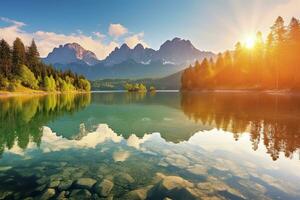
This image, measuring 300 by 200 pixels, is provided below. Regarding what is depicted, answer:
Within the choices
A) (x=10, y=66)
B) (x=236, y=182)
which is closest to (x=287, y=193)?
(x=236, y=182)

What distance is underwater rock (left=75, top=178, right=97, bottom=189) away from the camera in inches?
493

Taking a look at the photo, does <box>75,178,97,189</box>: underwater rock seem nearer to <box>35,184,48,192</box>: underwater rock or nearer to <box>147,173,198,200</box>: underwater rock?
<box>35,184,48,192</box>: underwater rock

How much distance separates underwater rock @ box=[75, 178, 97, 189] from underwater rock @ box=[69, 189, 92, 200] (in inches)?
21.8

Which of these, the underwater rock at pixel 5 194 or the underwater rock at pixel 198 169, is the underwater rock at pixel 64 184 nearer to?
the underwater rock at pixel 5 194

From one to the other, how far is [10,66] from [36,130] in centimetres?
11494

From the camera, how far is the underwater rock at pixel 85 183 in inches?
493

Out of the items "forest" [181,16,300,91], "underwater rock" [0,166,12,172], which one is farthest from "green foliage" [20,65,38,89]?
"underwater rock" [0,166,12,172]

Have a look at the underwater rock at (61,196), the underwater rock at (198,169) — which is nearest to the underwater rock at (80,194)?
the underwater rock at (61,196)

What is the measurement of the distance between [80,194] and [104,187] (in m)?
1.36

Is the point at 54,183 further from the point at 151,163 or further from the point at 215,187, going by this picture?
the point at 215,187

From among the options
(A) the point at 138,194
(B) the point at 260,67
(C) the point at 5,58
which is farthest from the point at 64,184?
(C) the point at 5,58

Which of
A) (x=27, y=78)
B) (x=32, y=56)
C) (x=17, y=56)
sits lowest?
(x=27, y=78)

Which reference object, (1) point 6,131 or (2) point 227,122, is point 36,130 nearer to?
(1) point 6,131

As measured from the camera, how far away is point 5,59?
122 m
